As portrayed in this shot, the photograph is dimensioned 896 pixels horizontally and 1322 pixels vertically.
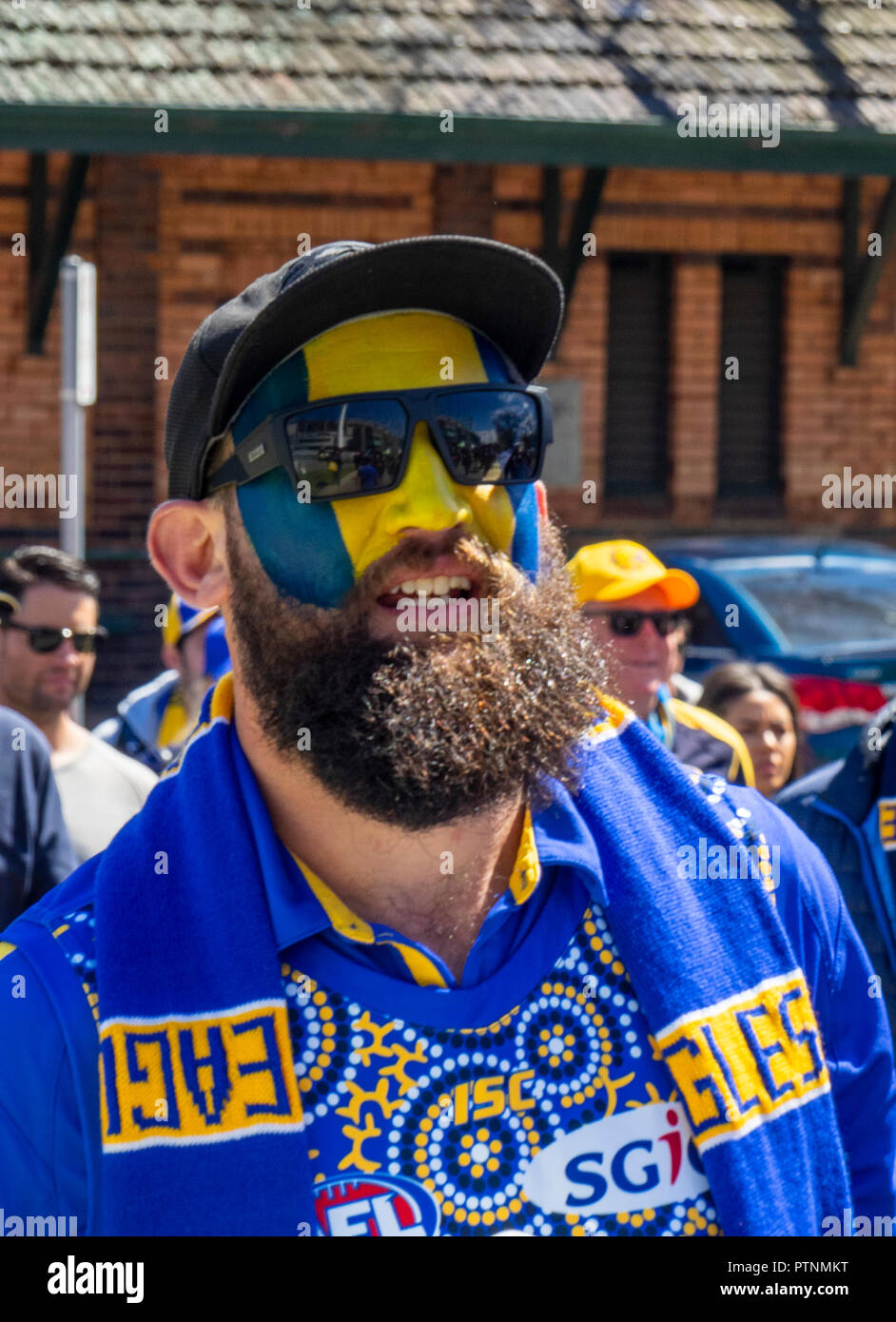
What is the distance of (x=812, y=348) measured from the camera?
11023 mm

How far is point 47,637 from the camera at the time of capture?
5160mm

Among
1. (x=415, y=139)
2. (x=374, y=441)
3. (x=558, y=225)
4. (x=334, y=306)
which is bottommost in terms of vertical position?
(x=374, y=441)

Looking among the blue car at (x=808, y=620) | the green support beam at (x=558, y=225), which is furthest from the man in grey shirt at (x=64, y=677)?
the green support beam at (x=558, y=225)

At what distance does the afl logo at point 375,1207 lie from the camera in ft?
5.16

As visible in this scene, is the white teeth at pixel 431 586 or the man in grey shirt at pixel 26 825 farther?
the man in grey shirt at pixel 26 825

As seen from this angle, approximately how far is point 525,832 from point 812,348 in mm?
9782

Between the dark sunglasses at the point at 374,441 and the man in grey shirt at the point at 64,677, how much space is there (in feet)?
9.28

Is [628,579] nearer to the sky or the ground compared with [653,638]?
nearer to the sky

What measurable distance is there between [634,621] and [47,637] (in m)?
1.84

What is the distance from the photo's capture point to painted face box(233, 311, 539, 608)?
68.7 inches
